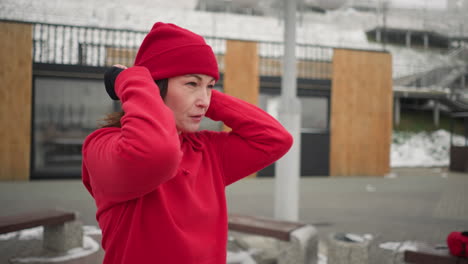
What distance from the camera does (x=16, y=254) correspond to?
11.3 feet

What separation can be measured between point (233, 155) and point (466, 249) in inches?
85.0

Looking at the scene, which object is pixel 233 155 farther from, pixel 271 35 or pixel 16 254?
pixel 271 35

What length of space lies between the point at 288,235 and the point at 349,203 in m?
3.72

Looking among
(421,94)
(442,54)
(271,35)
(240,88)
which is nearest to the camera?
(240,88)

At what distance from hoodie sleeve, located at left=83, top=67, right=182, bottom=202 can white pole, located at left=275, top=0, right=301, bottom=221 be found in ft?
10.2

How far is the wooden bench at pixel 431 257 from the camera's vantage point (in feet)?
8.12

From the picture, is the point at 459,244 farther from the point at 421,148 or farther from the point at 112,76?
the point at 421,148

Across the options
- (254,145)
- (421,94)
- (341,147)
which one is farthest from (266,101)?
(421,94)

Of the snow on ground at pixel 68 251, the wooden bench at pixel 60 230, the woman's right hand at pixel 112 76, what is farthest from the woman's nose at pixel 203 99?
the snow on ground at pixel 68 251

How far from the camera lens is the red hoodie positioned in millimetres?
822

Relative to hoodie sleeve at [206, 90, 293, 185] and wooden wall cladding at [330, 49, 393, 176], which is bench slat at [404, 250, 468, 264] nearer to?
hoodie sleeve at [206, 90, 293, 185]

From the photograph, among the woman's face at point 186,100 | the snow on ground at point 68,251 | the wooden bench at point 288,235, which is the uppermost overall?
the woman's face at point 186,100

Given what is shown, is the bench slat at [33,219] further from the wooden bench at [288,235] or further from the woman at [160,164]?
the woman at [160,164]

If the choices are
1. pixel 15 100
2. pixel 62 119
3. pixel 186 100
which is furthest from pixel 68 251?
pixel 15 100
